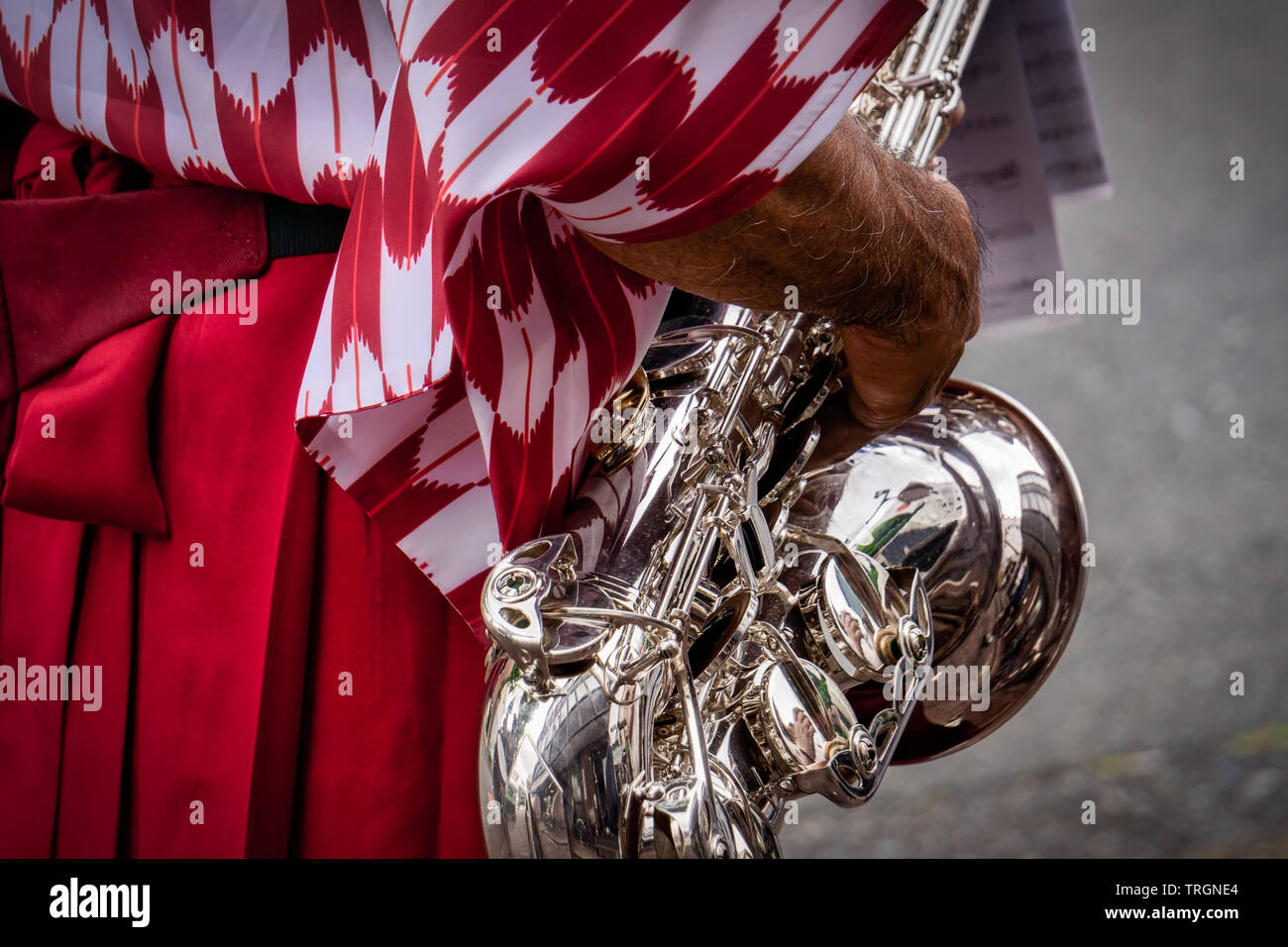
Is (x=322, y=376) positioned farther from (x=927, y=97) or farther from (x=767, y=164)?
(x=927, y=97)

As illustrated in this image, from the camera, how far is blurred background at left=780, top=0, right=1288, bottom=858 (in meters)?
2.65

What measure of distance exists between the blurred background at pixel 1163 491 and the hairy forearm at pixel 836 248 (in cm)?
201

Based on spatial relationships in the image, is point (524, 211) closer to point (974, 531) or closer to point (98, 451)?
point (98, 451)

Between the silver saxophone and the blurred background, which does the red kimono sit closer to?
the silver saxophone

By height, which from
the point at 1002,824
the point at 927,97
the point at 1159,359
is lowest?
the point at 1002,824

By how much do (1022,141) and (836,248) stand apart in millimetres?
751

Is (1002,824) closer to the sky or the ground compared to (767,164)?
closer to the ground

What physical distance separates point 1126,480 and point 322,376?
330 cm

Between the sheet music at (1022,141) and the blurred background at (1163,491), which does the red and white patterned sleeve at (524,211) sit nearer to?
the sheet music at (1022,141)

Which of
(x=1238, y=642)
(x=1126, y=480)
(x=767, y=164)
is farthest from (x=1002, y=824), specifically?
(x=767, y=164)

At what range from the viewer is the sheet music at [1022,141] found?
4.14 feet

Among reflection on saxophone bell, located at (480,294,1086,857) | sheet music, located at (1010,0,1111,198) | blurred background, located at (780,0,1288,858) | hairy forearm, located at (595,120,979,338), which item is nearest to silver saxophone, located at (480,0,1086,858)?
reflection on saxophone bell, located at (480,294,1086,857)

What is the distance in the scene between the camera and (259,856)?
2.54ft

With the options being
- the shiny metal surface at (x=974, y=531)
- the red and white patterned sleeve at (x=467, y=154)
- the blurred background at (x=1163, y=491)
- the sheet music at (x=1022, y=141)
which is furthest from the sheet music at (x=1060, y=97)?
the blurred background at (x=1163, y=491)
